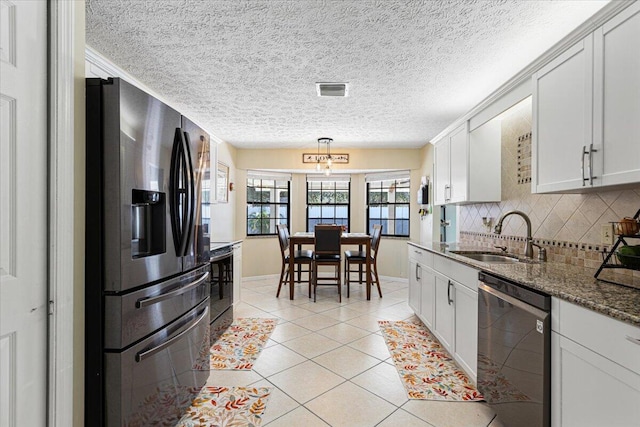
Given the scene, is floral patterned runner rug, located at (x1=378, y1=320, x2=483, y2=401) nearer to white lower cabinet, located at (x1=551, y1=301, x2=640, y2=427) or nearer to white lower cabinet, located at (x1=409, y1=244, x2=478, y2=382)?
white lower cabinet, located at (x1=409, y1=244, x2=478, y2=382)

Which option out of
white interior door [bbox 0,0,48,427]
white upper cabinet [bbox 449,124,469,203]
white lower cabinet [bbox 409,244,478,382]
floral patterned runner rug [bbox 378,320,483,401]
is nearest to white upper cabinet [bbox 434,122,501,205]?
white upper cabinet [bbox 449,124,469,203]

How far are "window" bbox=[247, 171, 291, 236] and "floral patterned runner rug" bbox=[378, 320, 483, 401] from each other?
10.9 feet

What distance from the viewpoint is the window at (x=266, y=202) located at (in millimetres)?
5895

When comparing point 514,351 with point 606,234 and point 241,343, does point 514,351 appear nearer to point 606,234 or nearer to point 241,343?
point 606,234

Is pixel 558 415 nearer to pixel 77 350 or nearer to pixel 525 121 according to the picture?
pixel 77 350

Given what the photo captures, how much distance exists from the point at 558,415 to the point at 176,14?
2850mm

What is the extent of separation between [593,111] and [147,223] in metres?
2.25

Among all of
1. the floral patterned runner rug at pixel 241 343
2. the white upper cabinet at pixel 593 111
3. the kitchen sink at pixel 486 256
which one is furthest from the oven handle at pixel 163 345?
the white upper cabinet at pixel 593 111

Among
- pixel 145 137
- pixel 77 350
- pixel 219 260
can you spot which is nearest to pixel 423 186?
pixel 219 260

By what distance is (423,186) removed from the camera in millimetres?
5117

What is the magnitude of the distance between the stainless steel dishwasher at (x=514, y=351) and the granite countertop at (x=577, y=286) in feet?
0.19

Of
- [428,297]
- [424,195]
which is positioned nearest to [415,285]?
[428,297]

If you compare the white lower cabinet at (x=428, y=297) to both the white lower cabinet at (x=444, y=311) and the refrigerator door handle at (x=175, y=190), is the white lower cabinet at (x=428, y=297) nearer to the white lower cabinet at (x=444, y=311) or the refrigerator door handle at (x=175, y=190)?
the white lower cabinet at (x=444, y=311)

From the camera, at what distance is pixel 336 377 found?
231 centimetres
